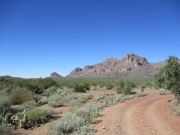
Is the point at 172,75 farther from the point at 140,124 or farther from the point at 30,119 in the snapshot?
the point at 30,119

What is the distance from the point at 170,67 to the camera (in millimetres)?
22172

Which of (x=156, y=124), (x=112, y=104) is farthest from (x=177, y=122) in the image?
(x=112, y=104)

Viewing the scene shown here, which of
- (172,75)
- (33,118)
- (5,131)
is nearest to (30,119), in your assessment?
(33,118)

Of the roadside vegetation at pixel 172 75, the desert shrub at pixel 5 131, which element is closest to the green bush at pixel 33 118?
the desert shrub at pixel 5 131

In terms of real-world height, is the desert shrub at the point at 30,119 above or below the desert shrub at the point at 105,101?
below

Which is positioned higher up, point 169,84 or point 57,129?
point 169,84

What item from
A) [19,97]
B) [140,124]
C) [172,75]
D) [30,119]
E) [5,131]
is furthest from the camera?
[19,97]

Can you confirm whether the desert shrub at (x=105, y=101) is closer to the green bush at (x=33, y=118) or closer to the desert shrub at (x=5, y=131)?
the green bush at (x=33, y=118)

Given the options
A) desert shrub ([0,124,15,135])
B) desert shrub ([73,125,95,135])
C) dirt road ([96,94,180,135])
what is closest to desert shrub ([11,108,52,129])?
desert shrub ([0,124,15,135])

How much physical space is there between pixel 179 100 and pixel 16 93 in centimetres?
1402

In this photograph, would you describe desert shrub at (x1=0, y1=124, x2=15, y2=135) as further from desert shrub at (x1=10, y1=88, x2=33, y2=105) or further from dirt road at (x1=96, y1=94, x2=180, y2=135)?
desert shrub at (x1=10, y1=88, x2=33, y2=105)

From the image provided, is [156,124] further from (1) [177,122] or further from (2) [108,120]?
(2) [108,120]

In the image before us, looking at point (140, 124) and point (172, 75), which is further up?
point (172, 75)

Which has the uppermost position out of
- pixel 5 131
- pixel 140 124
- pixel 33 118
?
pixel 33 118
